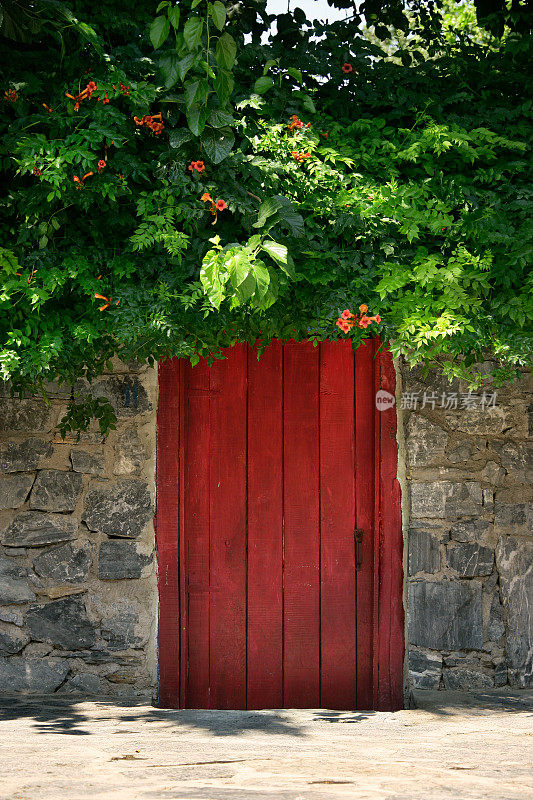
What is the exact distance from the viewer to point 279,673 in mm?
3846

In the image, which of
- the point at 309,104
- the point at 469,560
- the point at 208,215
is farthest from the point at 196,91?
the point at 469,560

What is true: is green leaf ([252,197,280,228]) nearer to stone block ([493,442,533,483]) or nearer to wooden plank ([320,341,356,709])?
wooden plank ([320,341,356,709])

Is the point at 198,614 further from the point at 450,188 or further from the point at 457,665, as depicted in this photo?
the point at 450,188

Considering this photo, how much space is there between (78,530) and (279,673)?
1233 mm

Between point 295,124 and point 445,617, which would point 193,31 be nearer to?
point 295,124

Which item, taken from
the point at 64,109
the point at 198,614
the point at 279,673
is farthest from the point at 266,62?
the point at 279,673

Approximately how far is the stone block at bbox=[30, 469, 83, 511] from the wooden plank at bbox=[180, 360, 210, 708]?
52 cm

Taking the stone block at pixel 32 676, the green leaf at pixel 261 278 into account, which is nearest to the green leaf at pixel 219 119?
the green leaf at pixel 261 278

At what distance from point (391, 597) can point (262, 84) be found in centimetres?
251

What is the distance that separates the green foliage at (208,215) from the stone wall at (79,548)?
0.55ft

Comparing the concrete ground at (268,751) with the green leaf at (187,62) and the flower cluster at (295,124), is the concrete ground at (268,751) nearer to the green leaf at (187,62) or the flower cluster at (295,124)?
the green leaf at (187,62)

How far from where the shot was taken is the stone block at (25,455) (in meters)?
3.70

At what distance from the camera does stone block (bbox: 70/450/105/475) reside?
3.71 metres

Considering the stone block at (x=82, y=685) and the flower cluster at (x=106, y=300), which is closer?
the flower cluster at (x=106, y=300)
